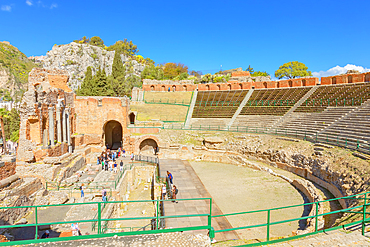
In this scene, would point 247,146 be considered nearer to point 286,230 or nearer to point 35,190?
point 286,230

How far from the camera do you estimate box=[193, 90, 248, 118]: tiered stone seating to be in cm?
3322

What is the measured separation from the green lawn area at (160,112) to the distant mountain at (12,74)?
69.7 meters

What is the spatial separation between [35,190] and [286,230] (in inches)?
576

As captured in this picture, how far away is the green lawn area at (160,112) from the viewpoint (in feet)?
106

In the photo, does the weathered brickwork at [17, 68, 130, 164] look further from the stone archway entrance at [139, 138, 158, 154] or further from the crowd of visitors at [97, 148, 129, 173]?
the crowd of visitors at [97, 148, 129, 173]

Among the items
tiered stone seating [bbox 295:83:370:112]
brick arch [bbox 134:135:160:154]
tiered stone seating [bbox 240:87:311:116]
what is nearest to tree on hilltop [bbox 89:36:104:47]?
tiered stone seating [bbox 240:87:311:116]

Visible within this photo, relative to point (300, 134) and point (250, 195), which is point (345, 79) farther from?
point (250, 195)

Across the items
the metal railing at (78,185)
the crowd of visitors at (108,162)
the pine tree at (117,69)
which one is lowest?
the metal railing at (78,185)

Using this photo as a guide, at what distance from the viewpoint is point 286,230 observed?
980 cm

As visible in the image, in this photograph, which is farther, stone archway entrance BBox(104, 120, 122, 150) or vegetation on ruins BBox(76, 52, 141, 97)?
vegetation on ruins BBox(76, 52, 141, 97)

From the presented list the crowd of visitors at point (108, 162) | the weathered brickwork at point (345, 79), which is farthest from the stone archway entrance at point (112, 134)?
the weathered brickwork at point (345, 79)

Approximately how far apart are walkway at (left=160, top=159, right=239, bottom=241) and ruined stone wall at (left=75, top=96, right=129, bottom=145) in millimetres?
8380

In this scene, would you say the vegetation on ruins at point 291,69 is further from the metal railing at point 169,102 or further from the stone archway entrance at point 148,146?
the stone archway entrance at point 148,146

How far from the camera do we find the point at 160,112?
113 feet
